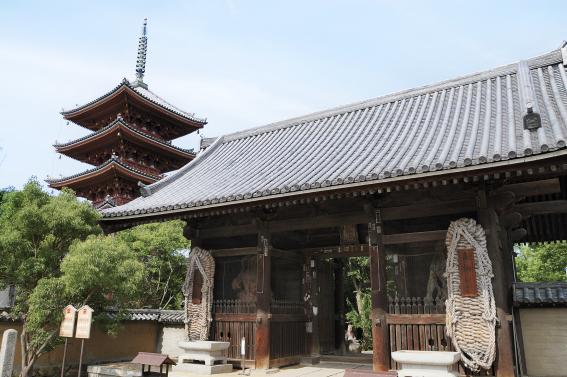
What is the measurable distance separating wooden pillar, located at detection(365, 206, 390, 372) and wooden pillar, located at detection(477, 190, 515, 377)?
73.2 inches

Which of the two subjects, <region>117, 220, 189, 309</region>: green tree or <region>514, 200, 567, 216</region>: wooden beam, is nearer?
<region>514, 200, 567, 216</region>: wooden beam

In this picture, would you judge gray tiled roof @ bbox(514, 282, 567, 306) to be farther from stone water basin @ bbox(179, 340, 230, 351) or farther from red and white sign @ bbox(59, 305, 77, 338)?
red and white sign @ bbox(59, 305, 77, 338)

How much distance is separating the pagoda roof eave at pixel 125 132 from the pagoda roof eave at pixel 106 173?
1866mm

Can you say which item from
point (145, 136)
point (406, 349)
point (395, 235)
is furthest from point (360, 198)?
point (145, 136)

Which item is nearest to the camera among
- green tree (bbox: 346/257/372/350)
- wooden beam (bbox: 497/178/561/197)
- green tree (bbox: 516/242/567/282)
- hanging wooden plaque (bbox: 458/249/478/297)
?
hanging wooden plaque (bbox: 458/249/478/297)

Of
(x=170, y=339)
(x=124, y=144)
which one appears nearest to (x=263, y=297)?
(x=170, y=339)

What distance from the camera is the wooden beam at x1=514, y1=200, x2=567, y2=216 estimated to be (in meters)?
8.91

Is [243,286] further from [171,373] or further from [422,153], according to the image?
[422,153]

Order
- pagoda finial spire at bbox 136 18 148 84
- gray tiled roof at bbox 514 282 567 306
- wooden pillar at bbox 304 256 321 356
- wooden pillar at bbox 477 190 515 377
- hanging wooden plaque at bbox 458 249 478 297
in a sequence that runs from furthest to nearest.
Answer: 1. pagoda finial spire at bbox 136 18 148 84
2. wooden pillar at bbox 304 256 321 356
3. gray tiled roof at bbox 514 282 567 306
4. hanging wooden plaque at bbox 458 249 478 297
5. wooden pillar at bbox 477 190 515 377

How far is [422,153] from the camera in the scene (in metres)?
8.81

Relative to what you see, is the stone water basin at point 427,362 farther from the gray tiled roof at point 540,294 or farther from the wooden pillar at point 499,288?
the gray tiled roof at point 540,294

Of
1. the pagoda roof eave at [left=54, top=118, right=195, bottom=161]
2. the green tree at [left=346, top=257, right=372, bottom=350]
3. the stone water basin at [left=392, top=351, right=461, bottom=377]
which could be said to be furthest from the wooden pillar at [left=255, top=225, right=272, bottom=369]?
the pagoda roof eave at [left=54, top=118, right=195, bottom=161]

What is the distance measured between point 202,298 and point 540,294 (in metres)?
7.19

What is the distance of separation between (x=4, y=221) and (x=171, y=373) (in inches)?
187
